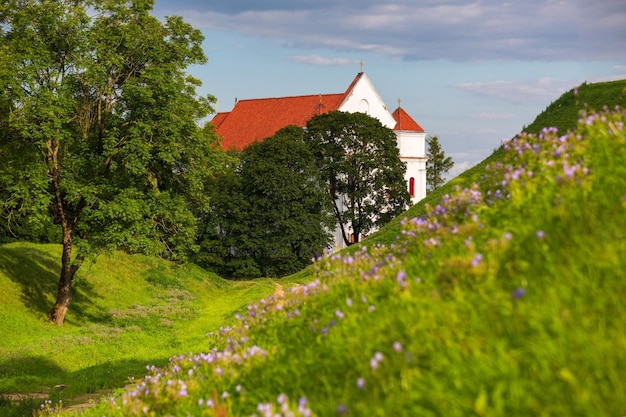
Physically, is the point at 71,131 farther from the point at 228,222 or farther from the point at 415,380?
the point at 228,222

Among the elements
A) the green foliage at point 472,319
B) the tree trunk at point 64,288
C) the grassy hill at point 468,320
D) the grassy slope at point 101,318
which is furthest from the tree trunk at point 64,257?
the green foliage at point 472,319

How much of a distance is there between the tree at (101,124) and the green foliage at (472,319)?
20.5m

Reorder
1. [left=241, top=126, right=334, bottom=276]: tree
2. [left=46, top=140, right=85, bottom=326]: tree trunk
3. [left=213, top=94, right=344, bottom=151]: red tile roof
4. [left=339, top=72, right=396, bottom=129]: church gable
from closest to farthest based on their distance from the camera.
Result: [left=46, top=140, right=85, bottom=326]: tree trunk, [left=241, top=126, right=334, bottom=276]: tree, [left=339, top=72, right=396, bottom=129]: church gable, [left=213, top=94, right=344, bottom=151]: red tile roof

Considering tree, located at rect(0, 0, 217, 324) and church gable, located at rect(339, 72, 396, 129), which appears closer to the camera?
tree, located at rect(0, 0, 217, 324)

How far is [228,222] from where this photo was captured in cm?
6366

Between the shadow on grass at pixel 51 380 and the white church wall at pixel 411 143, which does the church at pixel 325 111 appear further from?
the shadow on grass at pixel 51 380

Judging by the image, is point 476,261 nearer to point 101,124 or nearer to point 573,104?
point 573,104

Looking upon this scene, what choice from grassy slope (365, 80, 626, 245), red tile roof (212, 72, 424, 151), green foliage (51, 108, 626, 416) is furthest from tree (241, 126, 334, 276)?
green foliage (51, 108, 626, 416)

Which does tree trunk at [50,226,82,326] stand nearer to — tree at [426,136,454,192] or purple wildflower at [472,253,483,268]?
purple wildflower at [472,253,483,268]

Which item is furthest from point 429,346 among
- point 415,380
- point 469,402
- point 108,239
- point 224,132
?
point 224,132

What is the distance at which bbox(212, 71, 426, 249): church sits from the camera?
82.0 m

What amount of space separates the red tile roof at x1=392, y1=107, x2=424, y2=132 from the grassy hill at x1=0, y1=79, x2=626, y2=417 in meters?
79.9

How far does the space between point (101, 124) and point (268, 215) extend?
33.8 meters

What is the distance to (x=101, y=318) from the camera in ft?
105
